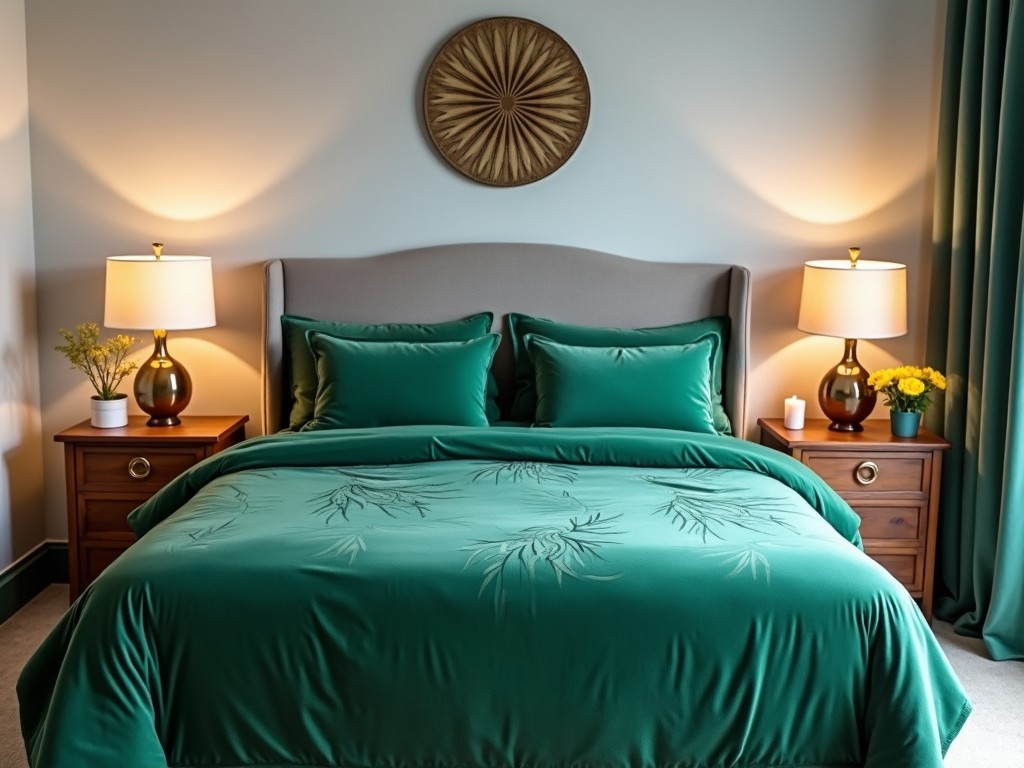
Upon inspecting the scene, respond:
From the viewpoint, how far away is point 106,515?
397 cm

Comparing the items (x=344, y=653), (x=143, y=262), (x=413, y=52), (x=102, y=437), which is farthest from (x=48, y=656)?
(x=413, y=52)

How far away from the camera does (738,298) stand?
4191mm

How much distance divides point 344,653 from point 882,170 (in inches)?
118

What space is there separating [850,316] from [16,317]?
309 centimetres

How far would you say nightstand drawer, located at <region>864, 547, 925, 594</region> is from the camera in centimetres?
396

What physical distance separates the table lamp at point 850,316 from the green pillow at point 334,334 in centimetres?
121

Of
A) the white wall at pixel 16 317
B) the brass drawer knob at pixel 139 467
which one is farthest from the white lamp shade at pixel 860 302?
the white wall at pixel 16 317

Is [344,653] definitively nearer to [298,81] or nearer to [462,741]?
[462,741]

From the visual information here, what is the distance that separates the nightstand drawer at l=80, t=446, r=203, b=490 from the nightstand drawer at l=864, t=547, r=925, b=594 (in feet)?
8.21

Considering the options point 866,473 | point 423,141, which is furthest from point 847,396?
point 423,141

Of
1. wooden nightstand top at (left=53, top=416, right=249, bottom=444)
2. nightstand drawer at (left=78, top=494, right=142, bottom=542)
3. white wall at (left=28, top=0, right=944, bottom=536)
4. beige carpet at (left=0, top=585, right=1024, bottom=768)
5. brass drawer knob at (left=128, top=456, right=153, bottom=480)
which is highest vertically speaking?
white wall at (left=28, top=0, right=944, bottom=536)

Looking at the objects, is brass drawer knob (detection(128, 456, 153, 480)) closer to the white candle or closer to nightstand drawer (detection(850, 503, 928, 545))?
the white candle

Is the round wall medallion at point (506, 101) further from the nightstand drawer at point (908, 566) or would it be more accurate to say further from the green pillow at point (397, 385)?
the nightstand drawer at point (908, 566)

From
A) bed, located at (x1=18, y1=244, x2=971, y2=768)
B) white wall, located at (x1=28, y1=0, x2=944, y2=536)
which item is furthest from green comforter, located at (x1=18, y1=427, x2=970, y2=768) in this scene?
white wall, located at (x1=28, y1=0, x2=944, y2=536)
